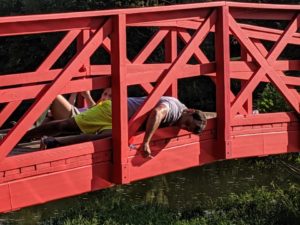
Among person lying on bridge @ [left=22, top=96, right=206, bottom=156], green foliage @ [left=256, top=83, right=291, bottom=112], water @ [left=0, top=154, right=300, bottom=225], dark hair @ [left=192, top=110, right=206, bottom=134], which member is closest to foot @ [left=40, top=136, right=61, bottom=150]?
person lying on bridge @ [left=22, top=96, right=206, bottom=156]

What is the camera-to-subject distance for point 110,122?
219 inches

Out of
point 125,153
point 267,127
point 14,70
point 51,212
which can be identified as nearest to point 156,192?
point 51,212

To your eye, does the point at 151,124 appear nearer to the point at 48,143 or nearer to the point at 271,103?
the point at 48,143

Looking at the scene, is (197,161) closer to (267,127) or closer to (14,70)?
(267,127)

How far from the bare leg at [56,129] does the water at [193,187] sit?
942cm

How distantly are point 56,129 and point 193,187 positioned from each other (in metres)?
11.6

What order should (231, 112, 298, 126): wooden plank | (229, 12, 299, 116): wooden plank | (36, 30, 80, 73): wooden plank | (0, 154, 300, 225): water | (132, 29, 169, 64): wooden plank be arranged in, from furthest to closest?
(0, 154, 300, 225): water < (132, 29, 169, 64): wooden plank < (36, 30, 80, 73): wooden plank < (231, 112, 298, 126): wooden plank < (229, 12, 299, 116): wooden plank

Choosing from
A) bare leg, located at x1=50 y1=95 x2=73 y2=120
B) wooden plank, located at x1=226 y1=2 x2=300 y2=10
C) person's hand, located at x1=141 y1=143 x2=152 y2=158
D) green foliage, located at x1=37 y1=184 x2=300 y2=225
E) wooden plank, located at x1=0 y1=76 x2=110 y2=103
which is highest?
wooden plank, located at x1=226 y1=2 x2=300 y2=10

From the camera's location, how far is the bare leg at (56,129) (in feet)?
18.9

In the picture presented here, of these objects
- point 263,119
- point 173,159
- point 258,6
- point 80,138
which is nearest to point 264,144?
point 263,119

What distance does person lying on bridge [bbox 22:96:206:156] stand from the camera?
5.34 metres

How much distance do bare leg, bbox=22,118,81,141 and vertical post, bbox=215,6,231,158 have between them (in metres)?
1.23

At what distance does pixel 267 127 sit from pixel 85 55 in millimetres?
2230

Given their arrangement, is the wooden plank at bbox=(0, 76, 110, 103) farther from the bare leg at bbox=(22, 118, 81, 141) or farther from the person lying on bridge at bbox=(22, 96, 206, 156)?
the bare leg at bbox=(22, 118, 81, 141)
